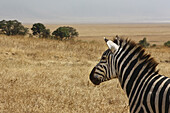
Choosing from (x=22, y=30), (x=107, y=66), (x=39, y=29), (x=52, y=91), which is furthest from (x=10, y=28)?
(x=107, y=66)

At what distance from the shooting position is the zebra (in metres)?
3.47

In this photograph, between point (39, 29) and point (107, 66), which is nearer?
point (107, 66)

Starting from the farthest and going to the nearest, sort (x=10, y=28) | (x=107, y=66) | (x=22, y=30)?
(x=22, y=30), (x=10, y=28), (x=107, y=66)

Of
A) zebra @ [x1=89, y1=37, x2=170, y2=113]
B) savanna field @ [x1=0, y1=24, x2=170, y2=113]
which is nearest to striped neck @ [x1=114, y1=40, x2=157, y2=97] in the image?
zebra @ [x1=89, y1=37, x2=170, y2=113]

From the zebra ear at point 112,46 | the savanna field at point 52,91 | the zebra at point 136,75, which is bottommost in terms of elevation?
the savanna field at point 52,91

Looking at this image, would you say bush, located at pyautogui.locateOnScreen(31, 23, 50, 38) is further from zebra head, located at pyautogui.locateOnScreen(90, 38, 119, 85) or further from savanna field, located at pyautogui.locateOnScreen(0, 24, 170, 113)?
zebra head, located at pyautogui.locateOnScreen(90, 38, 119, 85)

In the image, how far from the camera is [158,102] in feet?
11.2

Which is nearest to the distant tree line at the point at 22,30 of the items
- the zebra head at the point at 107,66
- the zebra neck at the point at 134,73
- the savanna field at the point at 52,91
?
the savanna field at the point at 52,91

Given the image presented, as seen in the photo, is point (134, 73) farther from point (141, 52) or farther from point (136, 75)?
point (141, 52)

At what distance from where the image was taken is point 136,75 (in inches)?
154

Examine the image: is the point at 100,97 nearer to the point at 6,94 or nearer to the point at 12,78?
the point at 6,94

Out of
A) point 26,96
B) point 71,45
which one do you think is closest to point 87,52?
point 71,45

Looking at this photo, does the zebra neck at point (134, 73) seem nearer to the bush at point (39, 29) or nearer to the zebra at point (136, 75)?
the zebra at point (136, 75)

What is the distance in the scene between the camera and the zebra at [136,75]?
11.4ft
